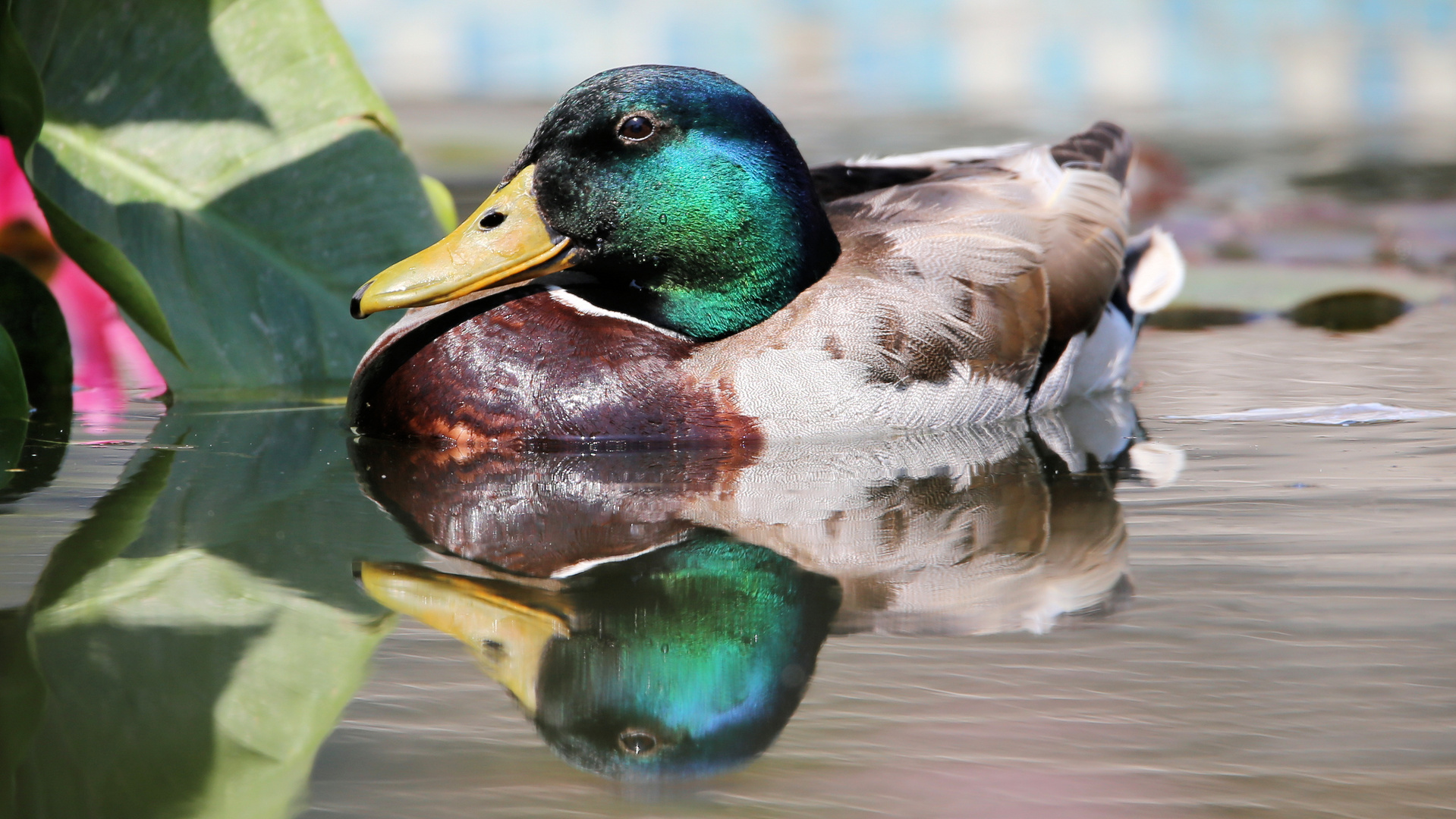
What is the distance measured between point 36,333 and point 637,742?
2.52 meters

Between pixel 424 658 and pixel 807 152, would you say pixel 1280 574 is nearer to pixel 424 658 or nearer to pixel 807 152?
pixel 424 658

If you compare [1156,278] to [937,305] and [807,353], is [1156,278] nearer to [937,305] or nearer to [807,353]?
[937,305]

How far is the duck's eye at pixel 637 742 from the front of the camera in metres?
1.66

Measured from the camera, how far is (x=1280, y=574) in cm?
233

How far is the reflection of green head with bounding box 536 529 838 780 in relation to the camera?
1683 millimetres

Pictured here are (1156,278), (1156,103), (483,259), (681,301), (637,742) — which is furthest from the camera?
(1156,103)

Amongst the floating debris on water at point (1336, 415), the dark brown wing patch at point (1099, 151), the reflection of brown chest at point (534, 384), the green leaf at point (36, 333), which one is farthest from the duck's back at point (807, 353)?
the green leaf at point (36, 333)

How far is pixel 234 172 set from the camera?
149 inches

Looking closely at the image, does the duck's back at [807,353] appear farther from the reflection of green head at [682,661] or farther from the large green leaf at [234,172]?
the reflection of green head at [682,661]

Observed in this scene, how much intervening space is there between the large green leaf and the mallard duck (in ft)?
1.25

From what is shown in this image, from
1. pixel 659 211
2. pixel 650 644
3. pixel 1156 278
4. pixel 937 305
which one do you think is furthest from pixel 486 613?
pixel 1156 278

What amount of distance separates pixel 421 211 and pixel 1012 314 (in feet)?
5.28

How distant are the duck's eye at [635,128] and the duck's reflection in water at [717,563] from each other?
2.43ft

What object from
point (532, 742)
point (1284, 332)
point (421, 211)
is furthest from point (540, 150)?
point (1284, 332)
